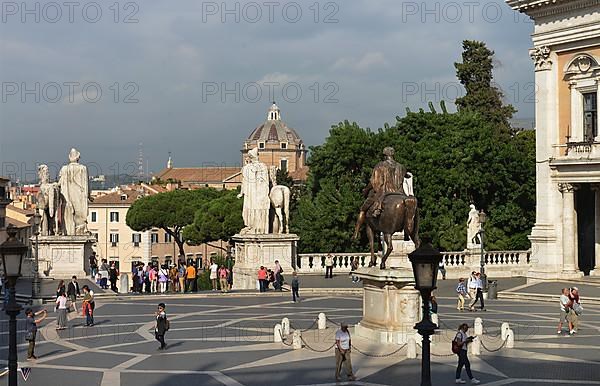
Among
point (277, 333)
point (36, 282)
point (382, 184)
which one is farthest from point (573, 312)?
point (36, 282)

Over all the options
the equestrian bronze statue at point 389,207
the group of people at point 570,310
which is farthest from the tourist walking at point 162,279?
the group of people at point 570,310

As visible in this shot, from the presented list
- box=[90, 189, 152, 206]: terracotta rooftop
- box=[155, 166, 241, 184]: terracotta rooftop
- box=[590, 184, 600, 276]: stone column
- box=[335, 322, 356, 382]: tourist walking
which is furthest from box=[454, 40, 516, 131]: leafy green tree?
box=[155, 166, 241, 184]: terracotta rooftop

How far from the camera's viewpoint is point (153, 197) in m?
97.2

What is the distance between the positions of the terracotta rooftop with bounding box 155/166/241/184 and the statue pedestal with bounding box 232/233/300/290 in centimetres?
12631

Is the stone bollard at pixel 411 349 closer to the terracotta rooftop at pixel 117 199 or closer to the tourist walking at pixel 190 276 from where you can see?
the tourist walking at pixel 190 276

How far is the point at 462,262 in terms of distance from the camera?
42.0 m

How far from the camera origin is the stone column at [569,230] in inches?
1534

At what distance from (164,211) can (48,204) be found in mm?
61851

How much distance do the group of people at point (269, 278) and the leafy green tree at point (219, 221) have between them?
49.0 metres

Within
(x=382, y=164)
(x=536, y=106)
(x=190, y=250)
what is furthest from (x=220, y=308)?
(x=190, y=250)

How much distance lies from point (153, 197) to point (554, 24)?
210ft

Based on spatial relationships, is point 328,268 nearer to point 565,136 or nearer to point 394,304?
point 565,136

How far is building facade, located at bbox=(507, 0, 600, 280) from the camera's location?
38.1 m

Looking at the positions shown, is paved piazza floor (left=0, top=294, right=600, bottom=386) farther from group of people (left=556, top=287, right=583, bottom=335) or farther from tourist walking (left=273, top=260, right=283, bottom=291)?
tourist walking (left=273, top=260, right=283, bottom=291)
